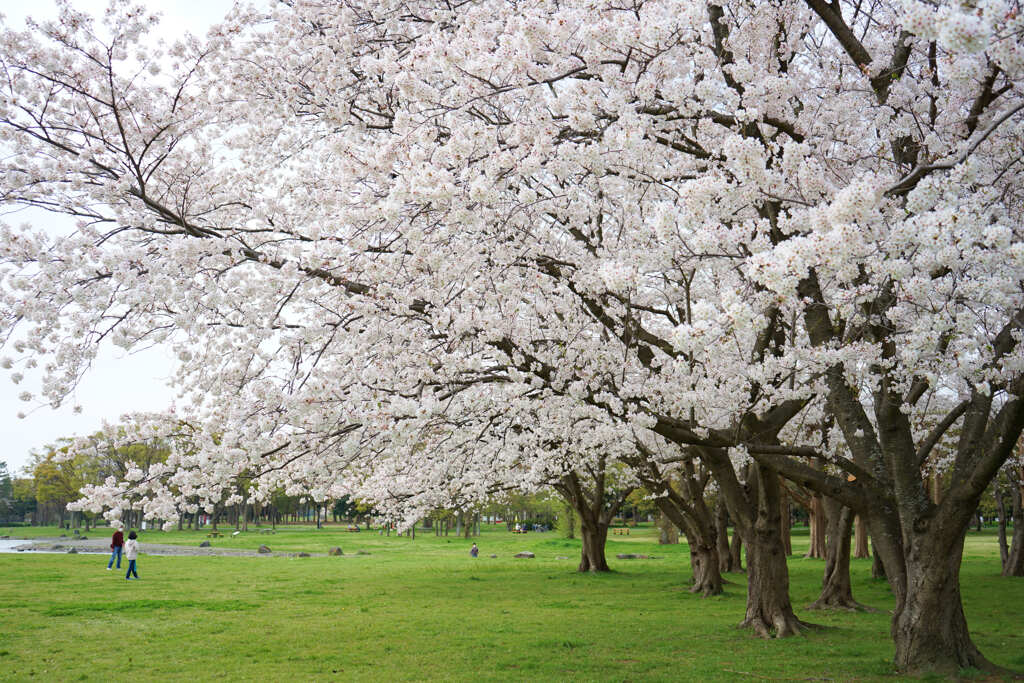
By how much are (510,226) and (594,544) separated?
20.9m

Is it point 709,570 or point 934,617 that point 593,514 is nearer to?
point 709,570

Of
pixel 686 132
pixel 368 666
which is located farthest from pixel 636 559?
pixel 686 132

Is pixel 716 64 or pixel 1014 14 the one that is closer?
pixel 1014 14

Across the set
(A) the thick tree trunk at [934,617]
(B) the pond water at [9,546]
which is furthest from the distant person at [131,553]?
(B) the pond water at [9,546]

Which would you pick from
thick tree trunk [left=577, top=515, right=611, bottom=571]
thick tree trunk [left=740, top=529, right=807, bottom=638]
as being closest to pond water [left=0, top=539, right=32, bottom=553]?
thick tree trunk [left=577, top=515, right=611, bottom=571]

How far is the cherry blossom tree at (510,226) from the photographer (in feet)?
24.1

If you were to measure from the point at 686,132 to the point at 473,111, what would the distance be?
305 centimetres

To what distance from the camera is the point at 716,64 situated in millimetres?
8289

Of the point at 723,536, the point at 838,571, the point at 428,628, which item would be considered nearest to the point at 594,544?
the point at 723,536

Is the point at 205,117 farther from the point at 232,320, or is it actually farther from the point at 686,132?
the point at 686,132

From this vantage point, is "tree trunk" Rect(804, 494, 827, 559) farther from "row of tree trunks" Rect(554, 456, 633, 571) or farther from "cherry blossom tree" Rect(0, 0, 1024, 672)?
"cherry blossom tree" Rect(0, 0, 1024, 672)

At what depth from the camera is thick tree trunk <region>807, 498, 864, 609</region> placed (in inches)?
663

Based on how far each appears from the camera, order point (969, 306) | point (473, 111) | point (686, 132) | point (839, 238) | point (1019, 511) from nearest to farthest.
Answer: point (839, 238) → point (969, 306) → point (473, 111) → point (686, 132) → point (1019, 511)

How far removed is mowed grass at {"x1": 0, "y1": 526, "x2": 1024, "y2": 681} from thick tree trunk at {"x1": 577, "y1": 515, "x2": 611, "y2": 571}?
818 millimetres
